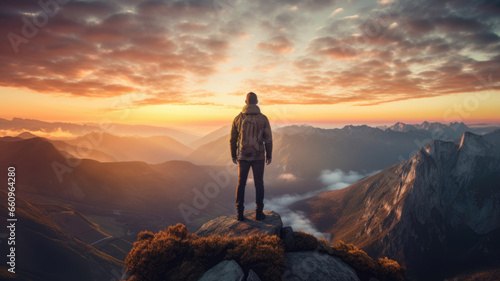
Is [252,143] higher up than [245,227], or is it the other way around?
[252,143]

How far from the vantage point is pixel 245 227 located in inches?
444

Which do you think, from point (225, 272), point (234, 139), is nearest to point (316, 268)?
point (225, 272)

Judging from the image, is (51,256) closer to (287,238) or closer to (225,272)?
(287,238)

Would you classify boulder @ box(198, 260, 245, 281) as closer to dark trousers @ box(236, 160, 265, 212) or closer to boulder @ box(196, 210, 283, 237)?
boulder @ box(196, 210, 283, 237)

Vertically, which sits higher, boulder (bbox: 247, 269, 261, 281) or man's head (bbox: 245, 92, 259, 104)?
man's head (bbox: 245, 92, 259, 104)

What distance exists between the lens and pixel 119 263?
399ft

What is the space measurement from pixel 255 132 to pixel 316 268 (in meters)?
6.73

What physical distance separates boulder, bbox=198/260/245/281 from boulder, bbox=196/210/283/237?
7.93 ft

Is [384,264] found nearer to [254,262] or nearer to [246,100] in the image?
[254,262]

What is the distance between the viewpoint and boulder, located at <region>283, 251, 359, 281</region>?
8.44 metres

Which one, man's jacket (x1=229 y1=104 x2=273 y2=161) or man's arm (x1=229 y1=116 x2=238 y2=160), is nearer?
man's jacket (x1=229 y1=104 x2=273 y2=161)

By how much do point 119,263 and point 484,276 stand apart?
280 m

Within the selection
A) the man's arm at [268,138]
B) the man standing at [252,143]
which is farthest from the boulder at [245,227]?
the man's arm at [268,138]

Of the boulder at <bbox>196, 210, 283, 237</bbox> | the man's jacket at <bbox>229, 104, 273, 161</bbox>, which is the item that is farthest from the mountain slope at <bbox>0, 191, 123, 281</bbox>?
the man's jacket at <bbox>229, 104, 273, 161</bbox>
